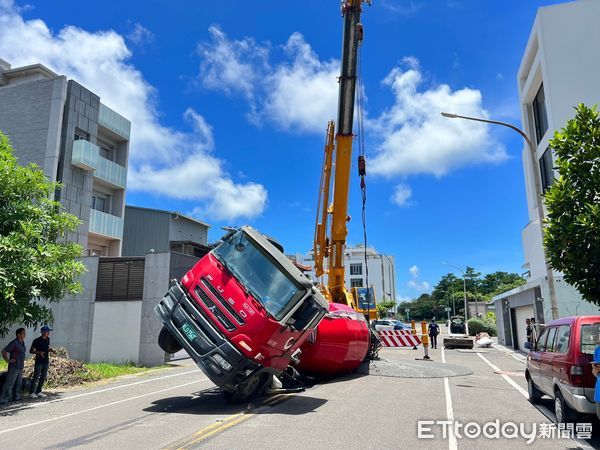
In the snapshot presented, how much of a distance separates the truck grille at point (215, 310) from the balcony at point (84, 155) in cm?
1766

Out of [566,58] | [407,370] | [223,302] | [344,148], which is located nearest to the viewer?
[223,302]

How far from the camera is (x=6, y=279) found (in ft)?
31.7

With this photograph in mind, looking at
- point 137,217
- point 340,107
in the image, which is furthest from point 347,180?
point 137,217

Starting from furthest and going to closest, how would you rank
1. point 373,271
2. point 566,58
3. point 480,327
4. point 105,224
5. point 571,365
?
1. point 373,271
2. point 480,327
3. point 105,224
4. point 566,58
5. point 571,365

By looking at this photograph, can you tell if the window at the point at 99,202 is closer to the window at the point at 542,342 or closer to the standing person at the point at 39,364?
the standing person at the point at 39,364

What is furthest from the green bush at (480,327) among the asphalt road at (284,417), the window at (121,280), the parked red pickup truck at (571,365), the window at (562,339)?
the window at (562,339)

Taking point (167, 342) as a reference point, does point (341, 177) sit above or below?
above

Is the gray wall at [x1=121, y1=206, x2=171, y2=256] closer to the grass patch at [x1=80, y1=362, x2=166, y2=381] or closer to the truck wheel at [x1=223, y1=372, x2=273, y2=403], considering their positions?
the grass patch at [x1=80, y1=362, x2=166, y2=381]

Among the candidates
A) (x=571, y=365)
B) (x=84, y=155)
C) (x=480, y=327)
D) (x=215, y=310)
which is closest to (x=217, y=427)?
(x=215, y=310)

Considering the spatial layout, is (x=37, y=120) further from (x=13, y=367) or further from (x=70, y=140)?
(x=13, y=367)

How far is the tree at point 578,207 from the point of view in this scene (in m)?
7.67

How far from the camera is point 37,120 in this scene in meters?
23.6

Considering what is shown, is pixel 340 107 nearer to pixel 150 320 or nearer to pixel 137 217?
pixel 150 320

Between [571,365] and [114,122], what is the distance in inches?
1026
